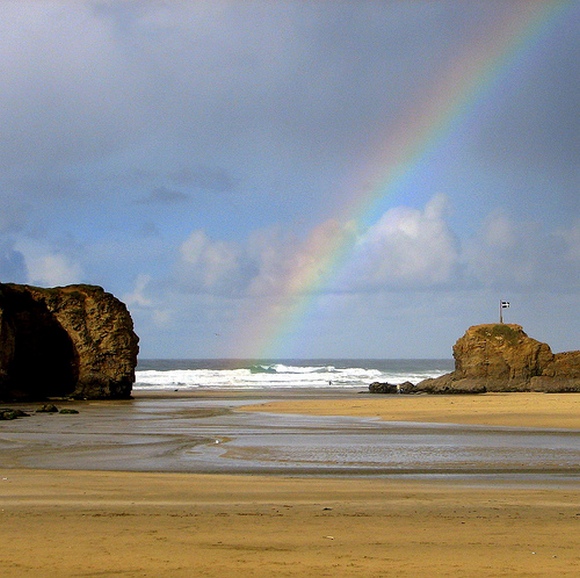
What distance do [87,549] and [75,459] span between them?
11.3m

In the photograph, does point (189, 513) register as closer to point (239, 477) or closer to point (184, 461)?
point (239, 477)

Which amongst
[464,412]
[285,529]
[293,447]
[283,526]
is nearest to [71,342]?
[464,412]

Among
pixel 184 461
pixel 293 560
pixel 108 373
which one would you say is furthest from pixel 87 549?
pixel 108 373

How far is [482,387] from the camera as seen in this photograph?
67625 mm

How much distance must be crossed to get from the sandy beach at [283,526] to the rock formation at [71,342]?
39.8 meters

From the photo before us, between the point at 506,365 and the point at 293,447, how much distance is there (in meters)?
50.4

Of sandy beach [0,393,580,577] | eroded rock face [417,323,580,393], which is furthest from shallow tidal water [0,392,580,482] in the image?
eroded rock face [417,323,580,393]

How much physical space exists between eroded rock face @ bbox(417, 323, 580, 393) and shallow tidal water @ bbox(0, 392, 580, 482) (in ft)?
119

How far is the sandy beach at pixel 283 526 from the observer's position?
27.7 ft

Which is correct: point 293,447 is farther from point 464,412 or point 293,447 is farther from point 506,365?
point 506,365

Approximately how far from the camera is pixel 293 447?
2236 cm

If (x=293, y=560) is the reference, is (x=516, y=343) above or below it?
above

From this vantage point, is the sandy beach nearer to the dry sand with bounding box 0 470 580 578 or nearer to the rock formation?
the dry sand with bounding box 0 470 580 578

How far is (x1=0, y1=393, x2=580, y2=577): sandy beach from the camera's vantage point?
27.7ft
